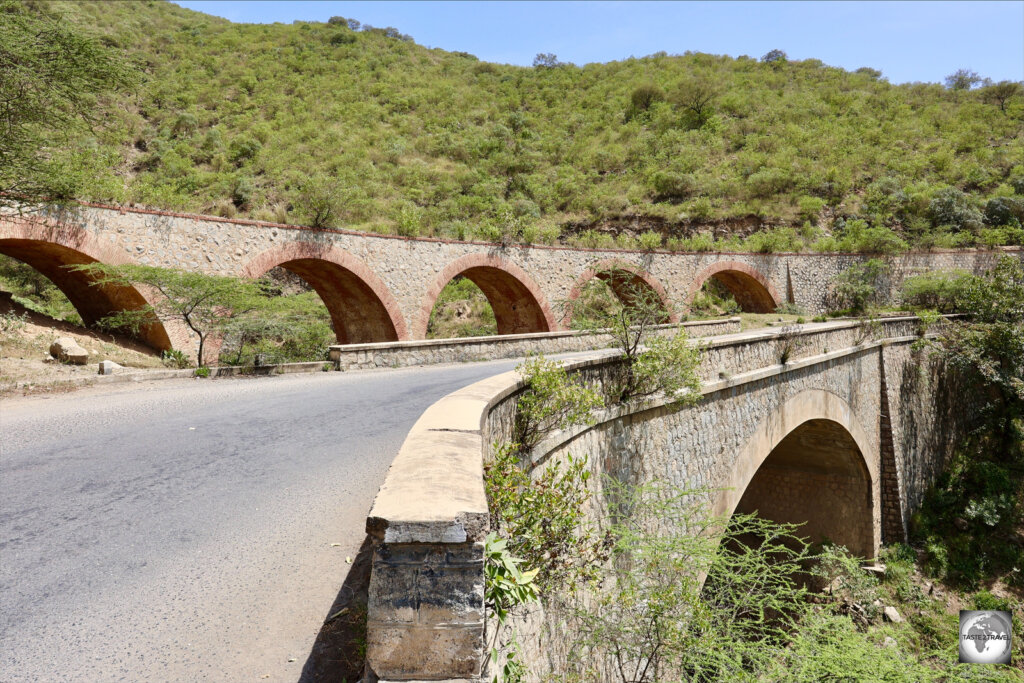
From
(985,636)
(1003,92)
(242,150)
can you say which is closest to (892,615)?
(985,636)

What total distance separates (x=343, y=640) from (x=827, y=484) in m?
13.9

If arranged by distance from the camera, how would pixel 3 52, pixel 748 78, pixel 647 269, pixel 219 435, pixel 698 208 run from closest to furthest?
pixel 219 435, pixel 3 52, pixel 647 269, pixel 698 208, pixel 748 78

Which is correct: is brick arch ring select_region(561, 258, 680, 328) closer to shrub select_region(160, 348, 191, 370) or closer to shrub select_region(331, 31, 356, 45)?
shrub select_region(160, 348, 191, 370)

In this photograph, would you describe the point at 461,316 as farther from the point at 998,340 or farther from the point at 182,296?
the point at 998,340

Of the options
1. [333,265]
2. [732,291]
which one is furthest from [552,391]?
[732,291]

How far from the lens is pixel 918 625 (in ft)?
38.1

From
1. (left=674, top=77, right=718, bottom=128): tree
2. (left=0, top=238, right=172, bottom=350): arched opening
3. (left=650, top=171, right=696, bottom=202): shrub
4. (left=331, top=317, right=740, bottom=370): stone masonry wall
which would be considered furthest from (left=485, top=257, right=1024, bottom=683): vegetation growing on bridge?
(left=674, top=77, right=718, bottom=128): tree

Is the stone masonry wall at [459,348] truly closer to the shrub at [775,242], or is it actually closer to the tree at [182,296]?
the tree at [182,296]

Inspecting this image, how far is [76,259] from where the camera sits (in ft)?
39.9

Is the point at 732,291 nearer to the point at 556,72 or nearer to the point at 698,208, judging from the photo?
the point at 698,208

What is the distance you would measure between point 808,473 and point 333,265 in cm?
1359

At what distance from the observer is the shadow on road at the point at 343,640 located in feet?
7.10

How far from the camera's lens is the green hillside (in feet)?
96.4

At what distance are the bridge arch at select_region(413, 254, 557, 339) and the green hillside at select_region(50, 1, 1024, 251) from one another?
1364 mm
